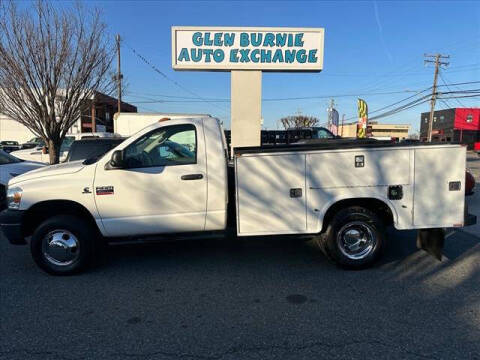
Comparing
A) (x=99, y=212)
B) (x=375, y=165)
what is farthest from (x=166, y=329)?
(x=375, y=165)

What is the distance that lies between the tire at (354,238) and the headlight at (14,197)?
157 inches

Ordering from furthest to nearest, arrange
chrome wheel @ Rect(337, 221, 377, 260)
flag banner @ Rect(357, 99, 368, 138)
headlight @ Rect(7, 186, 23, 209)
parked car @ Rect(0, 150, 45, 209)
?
flag banner @ Rect(357, 99, 368, 138) < parked car @ Rect(0, 150, 45, 209) < chrome wheel @ Rect(337, 221, 377, 260) < headlight @ Rect(7, 186, 23, 209)

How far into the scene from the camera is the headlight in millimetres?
4363

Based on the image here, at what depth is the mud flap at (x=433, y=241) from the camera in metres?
4.55

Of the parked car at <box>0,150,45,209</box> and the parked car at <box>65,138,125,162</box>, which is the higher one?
the parked car at <box>65,138,125,162</box>

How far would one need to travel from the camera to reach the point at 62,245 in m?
4.44

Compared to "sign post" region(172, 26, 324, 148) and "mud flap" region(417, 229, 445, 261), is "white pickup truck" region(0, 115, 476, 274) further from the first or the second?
"sign post" region(172, 26, 324, 148)

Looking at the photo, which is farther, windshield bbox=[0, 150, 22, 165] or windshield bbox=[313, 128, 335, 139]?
windshield bbox=[313, 128, 335, 139]

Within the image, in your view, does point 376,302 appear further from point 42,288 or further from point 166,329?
point 42,288

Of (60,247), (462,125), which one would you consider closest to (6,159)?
(60,247)

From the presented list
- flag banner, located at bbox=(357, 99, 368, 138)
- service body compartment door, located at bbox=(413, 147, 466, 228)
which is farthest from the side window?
flag banner, located at bbox=(357, 99, 368, 138)

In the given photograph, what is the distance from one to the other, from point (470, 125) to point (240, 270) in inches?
2752

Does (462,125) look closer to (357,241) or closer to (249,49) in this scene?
(249,49)

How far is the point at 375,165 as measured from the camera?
4.27 metres
